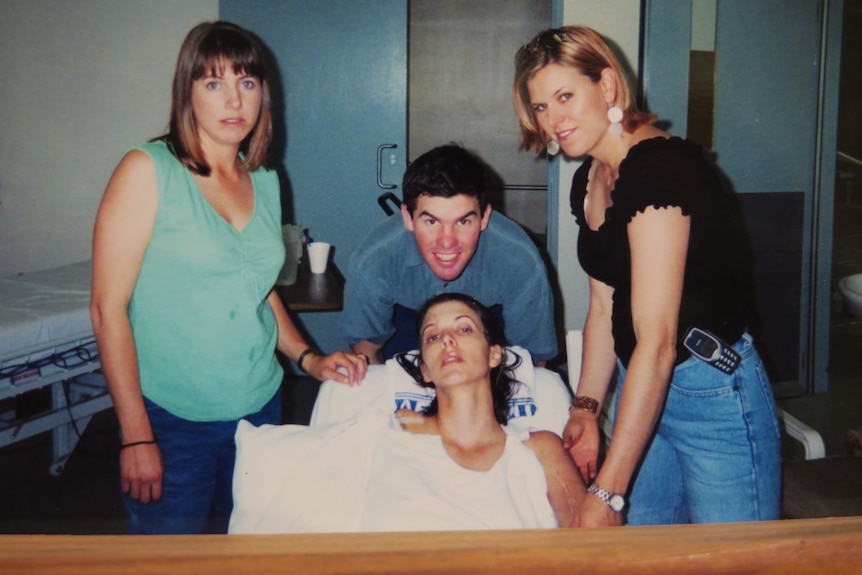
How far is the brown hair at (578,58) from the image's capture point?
98cm

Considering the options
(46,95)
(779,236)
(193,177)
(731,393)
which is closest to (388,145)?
(46,95)

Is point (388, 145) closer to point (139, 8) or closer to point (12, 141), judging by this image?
point (139, 8)

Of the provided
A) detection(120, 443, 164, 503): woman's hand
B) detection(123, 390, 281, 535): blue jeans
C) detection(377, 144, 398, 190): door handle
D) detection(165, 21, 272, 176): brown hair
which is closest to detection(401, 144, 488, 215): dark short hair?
detection(165, 21, 272, 176): brown hair

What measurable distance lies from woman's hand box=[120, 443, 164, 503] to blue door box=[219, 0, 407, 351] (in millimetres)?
2097

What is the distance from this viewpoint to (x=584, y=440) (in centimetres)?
129

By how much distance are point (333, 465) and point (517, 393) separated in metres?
0.41

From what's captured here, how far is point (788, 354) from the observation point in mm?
2820

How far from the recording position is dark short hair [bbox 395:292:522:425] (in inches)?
57.4

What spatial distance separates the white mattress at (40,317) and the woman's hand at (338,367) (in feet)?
3.51

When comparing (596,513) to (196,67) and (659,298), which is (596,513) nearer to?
(659,298)

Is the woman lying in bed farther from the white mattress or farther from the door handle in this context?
the door handle

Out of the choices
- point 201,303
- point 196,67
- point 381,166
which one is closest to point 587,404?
point 201,303

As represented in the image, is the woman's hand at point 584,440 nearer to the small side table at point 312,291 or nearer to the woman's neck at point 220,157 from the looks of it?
the woman's neck at point 220,157

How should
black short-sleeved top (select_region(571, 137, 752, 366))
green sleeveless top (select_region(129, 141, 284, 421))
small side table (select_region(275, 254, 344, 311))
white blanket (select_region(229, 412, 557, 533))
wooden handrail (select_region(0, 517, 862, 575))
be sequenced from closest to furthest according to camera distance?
wooden handrail (select_region(0, 517, 862, 575))
black short-sleeved top (select_region(571, 137, 752, 366))
green sleeveless top (select_region(129, 141, 284, 421))
white blanket (select_region(229, 412, 557, 533))
small side table (select_region(275, 254, 344, 311))
